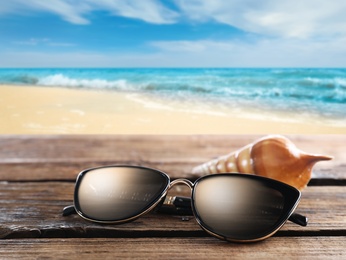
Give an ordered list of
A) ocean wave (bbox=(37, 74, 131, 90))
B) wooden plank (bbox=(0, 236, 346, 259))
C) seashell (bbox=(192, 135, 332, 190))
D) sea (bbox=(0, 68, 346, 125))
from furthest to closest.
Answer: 1. ocean wave (bbox=(37, 74, 131, 90))
2. sea (bbox=(0, 68, 346, 125))
3. seashell (bbox=(192, 135, 332, 190))
4. wooden plank (bbox=(0, 236, 346, 259))

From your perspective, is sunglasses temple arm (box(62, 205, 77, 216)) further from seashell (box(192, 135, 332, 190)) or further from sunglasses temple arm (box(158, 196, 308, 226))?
seashell (box(192, 135, 332, 190))

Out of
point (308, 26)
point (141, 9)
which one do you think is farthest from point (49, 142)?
point (308, 26)

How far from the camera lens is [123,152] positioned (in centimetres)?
65

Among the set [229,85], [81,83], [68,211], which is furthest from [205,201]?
[81,83]

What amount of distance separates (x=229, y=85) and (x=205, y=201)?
4.86 meters

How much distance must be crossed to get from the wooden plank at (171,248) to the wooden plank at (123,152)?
19 centimetres

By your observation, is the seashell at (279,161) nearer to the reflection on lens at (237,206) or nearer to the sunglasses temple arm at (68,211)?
the reflection on lens at (237,206)

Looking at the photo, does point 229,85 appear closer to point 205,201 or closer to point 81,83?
point 81,83

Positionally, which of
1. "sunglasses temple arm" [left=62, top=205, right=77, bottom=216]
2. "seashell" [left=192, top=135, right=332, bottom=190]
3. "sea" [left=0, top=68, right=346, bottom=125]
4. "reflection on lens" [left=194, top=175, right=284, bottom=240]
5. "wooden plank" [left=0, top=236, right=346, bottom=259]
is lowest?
"wooden plank" [left=0, top=236, right=346, bottom=259]

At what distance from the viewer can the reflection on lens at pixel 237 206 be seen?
326 mm

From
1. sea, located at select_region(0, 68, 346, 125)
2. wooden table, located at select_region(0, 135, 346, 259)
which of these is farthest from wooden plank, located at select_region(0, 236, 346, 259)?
sea, located at select_region(0, 68, 346, 125)

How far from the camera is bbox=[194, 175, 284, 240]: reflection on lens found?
0.33m

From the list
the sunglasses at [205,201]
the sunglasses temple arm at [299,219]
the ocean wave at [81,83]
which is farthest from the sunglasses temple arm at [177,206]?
the ocean wave at [81,83]

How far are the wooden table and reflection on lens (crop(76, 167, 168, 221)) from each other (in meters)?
0.01
